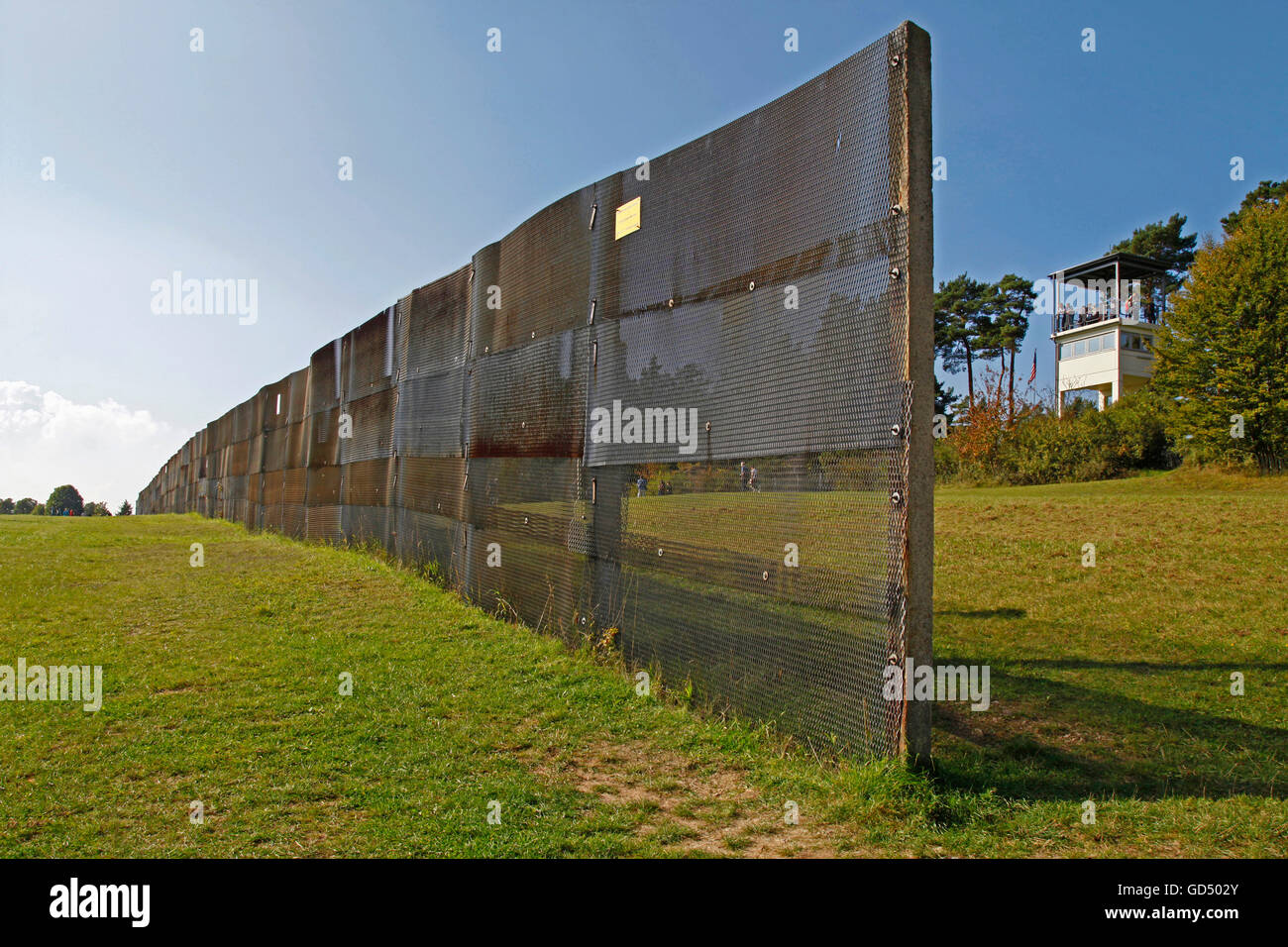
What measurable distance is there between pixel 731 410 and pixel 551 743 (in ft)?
6.31

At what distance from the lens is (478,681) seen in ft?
16.3

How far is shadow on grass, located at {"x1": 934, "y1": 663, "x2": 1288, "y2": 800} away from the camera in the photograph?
348 centimetres

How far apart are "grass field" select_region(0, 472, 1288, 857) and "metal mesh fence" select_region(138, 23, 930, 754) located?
304 millimetres

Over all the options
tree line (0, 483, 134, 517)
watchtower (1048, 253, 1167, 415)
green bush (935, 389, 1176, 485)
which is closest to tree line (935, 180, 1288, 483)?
green bush (935, 389, 1176, 485)

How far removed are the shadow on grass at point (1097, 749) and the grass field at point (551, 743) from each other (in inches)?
0.9

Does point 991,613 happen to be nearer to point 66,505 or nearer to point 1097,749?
point 1097,749

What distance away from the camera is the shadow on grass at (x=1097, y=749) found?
348cm

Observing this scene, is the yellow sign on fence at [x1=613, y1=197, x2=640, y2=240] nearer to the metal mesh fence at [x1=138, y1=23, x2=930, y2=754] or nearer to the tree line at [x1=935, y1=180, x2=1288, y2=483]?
the metal mesh fence at [x1=138, y1=23, x2=930, y2=754]

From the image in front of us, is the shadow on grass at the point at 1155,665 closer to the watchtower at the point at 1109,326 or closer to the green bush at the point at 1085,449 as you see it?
the green bush at the point at 1085,449

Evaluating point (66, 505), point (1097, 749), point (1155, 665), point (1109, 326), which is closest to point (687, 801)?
point (1097, 749)

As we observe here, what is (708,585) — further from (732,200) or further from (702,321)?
(732,200)

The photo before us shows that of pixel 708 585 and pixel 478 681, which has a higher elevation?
pixel 708 585
